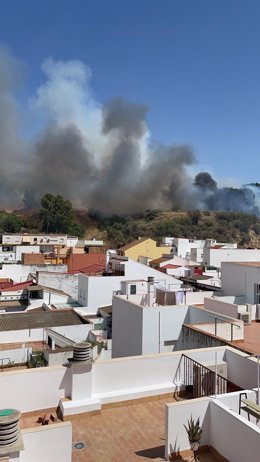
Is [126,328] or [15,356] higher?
[126,328]

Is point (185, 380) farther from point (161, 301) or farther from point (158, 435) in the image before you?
point (161, 301)

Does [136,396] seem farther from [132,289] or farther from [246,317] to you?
[132,289]

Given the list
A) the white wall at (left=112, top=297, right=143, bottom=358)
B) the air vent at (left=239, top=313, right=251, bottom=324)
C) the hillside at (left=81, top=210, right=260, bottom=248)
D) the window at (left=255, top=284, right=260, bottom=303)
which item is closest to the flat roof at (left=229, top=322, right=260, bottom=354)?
the air vent at (left=239, top=313, right=251, bottom=324)

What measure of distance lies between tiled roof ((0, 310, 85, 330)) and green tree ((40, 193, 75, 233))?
54.2m

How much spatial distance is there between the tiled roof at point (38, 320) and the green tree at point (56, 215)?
5416 cm

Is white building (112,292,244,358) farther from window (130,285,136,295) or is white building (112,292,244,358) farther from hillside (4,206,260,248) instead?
hillside (4,206,260,248)

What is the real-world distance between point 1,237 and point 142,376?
5437 cm

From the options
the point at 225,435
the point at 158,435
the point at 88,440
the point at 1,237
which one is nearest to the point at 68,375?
the point at 88,440

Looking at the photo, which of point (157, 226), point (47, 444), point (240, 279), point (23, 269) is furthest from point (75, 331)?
point (157, 226)

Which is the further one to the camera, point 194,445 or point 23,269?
point 23,269

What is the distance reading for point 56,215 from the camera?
246ft

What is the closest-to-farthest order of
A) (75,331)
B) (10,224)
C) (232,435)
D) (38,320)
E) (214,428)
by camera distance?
(232,435) → (214,428) → (75,331) → (38,320) → (10,224)

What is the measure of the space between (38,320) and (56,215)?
55.9 meters

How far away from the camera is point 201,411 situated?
556 centimetres
